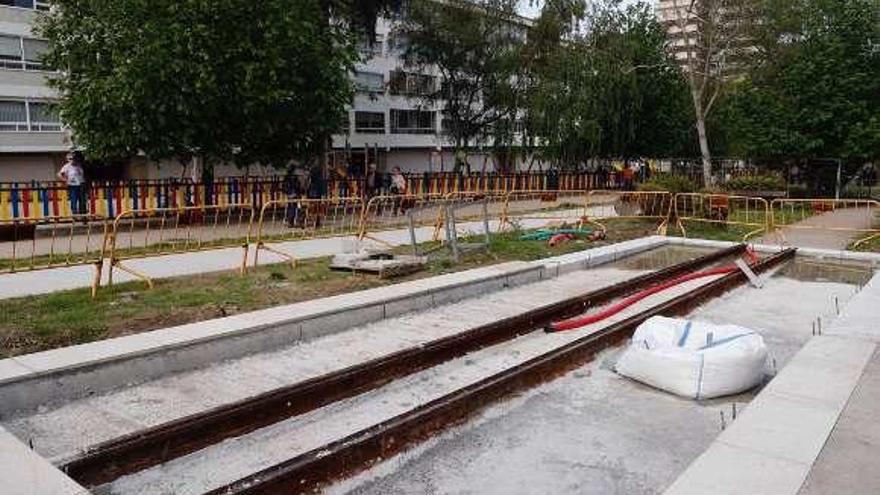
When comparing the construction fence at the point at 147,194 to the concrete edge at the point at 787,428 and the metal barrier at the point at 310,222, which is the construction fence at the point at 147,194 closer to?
the metal barrier at the point at 310,222

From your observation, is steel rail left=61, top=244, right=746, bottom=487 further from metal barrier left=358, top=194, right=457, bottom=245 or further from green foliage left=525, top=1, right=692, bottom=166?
green foliage left=525, top=1, right=692, bottom=166

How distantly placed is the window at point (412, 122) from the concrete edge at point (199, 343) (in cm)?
4398

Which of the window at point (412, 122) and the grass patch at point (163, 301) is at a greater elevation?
the window at point (412, 122)

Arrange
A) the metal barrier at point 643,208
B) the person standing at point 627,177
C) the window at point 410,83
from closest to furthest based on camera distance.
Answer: the metal barrier at point 643,208
the person standing at point 627,177
the window at point 410,83

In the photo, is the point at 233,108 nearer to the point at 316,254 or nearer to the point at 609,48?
the point at 316,254

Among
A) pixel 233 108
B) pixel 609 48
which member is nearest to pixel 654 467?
pixel 233 108

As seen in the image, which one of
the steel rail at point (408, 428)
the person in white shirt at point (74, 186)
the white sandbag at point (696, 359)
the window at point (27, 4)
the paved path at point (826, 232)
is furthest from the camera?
the window at point (27, 4)

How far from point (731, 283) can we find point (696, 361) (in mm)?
6173

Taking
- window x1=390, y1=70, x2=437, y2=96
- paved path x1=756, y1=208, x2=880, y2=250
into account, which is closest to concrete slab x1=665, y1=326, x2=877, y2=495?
paved path x1=756, y1=208, x2=880, y2=250

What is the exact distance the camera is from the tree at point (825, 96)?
2709 cm

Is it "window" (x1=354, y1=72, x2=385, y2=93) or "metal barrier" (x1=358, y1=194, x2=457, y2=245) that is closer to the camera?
"metal barrier" (x1=358, y1=194, x2=457, y2=245)

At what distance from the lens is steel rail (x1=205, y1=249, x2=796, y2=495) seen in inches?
176

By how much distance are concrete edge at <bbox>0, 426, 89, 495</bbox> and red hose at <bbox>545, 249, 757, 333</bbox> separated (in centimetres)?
588

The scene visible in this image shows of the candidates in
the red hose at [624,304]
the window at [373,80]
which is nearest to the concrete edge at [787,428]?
the red hose at [624,304]
